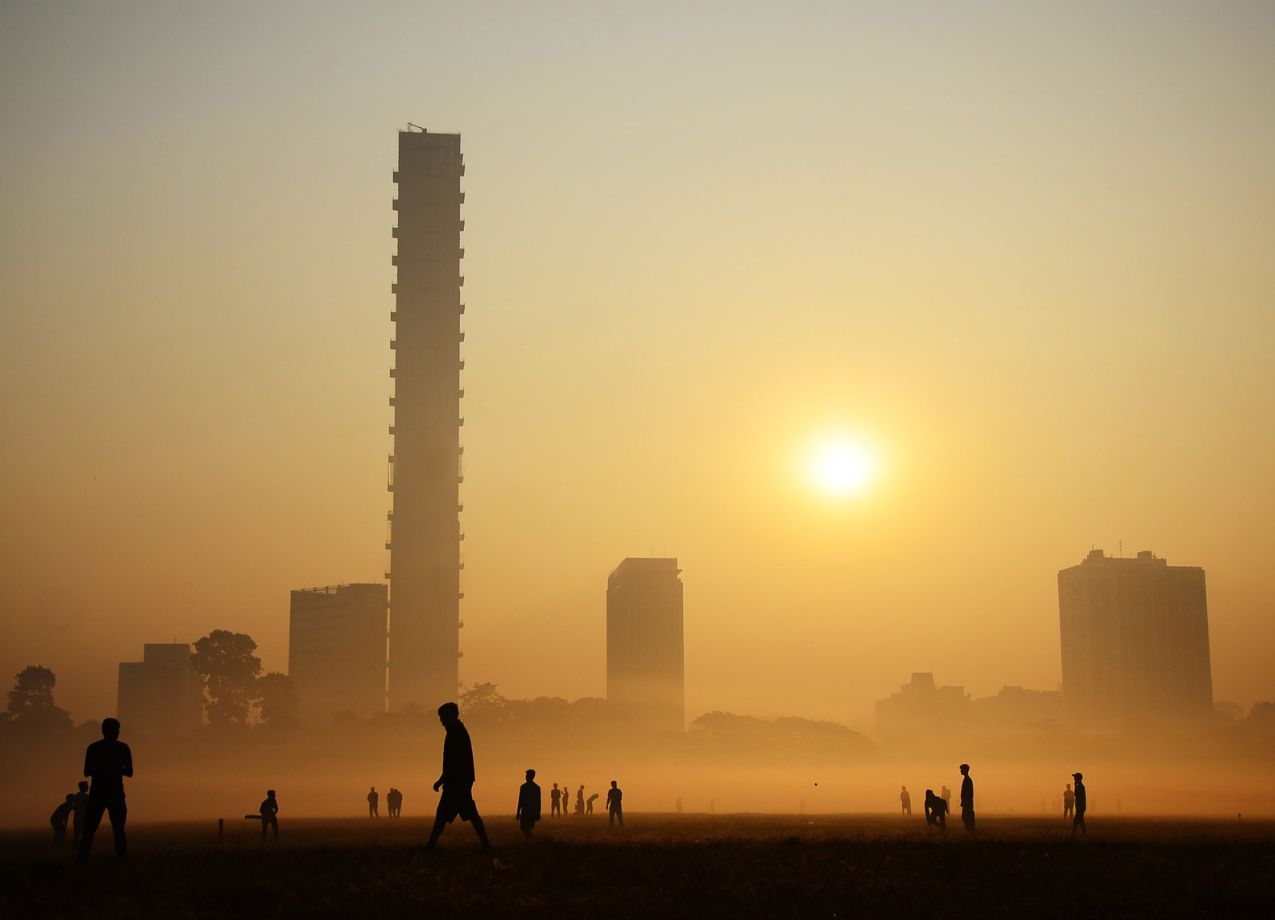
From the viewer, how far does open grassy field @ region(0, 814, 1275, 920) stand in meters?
26.3

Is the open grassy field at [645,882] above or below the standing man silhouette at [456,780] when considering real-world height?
below

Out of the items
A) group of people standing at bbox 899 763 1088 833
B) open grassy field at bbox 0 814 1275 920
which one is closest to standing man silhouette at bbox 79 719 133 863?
open grassy field at bbox 0 814 1275 920

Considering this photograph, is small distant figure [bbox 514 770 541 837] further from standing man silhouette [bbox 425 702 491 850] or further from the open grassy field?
standing man silhouette [bbox 425 702 491 850]

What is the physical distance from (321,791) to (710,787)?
165 feet

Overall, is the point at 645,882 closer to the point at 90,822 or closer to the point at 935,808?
the point at 90,822

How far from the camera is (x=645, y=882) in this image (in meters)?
28.2

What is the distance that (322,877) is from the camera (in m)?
27.5

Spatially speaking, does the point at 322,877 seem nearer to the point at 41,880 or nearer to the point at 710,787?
the point at 41,880

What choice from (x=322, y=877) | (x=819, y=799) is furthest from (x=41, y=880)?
(x=819, y=799)

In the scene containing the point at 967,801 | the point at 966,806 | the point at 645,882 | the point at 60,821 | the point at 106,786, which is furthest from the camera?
the point at 60,821

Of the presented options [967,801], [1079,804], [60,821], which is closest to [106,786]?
[60,821]

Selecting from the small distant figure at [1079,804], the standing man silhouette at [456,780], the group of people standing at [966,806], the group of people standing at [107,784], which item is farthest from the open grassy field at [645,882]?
the small distant figure at [1079,804]

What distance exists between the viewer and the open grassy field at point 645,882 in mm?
26266

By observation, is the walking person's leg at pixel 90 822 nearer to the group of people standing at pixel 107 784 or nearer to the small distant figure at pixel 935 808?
the group of people standing at pixel 107 784
